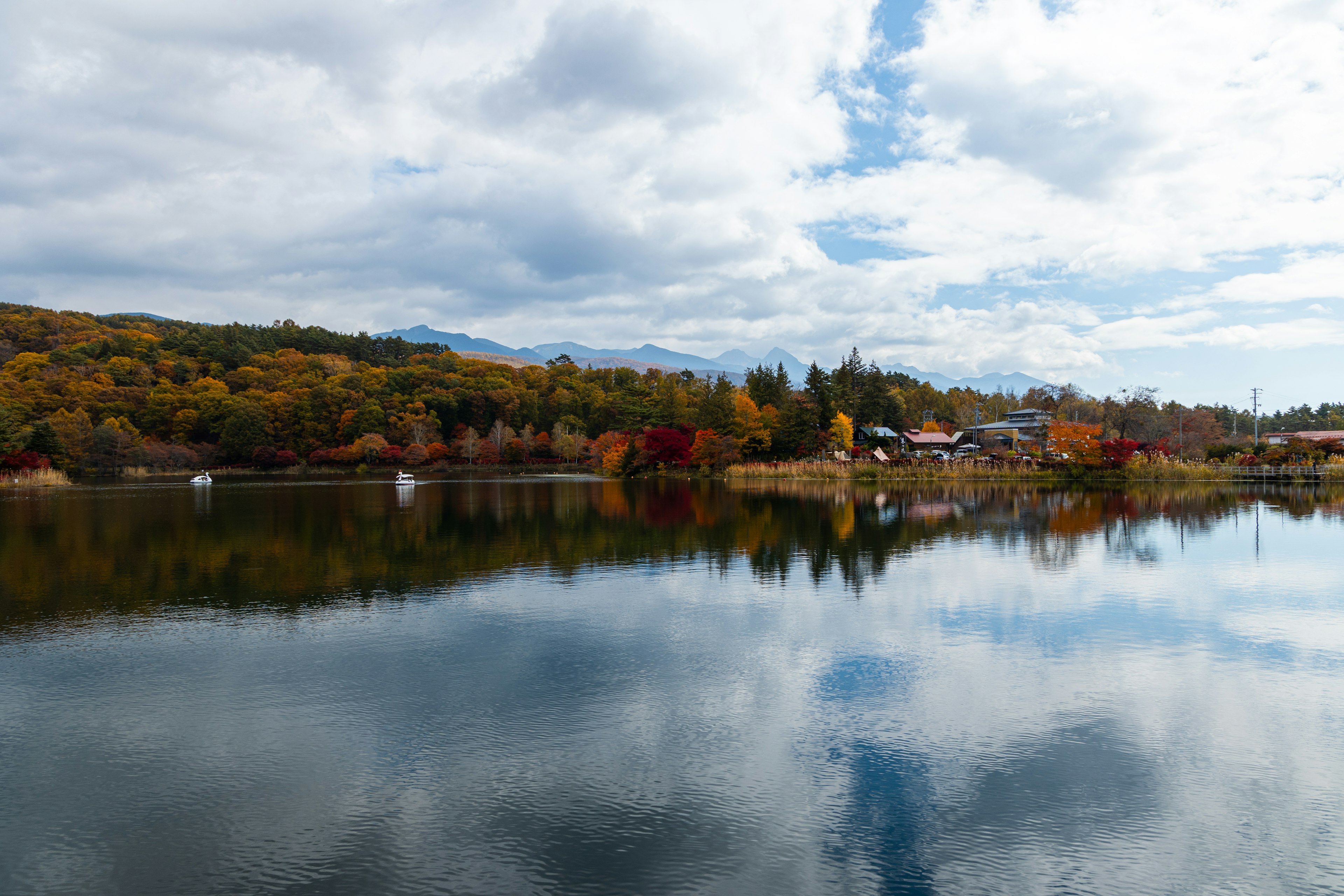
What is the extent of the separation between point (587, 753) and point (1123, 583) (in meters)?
10.5

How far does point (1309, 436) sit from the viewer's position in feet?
198

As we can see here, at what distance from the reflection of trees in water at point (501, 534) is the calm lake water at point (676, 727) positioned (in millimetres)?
295

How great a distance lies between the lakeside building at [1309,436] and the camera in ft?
163

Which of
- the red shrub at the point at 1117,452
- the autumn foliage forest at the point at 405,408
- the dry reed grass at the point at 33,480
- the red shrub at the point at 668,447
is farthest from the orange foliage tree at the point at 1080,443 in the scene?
the dry reed grass at the point at 33,480

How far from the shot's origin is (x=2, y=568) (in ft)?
47.2

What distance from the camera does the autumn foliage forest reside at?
57.2 m

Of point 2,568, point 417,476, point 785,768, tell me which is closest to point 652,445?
point 417,476

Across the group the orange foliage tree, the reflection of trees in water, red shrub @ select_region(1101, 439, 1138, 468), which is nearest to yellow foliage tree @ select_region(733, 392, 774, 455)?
the reflection of trees in water

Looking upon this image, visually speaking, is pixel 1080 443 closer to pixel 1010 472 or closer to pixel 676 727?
pixel 1010 472

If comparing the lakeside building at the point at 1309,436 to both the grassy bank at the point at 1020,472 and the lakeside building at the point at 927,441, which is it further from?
the lakeside building at the point at 927,441

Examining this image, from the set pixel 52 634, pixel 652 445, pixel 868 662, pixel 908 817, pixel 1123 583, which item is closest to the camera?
pixel 908 817

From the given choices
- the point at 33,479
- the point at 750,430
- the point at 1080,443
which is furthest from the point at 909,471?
the point at 33,479

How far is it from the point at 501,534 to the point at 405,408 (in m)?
73.4

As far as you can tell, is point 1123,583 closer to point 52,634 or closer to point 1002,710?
point 1002,710
